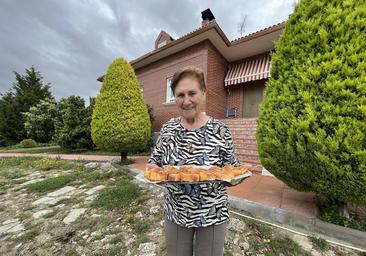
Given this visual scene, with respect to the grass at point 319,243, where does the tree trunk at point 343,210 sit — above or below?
above

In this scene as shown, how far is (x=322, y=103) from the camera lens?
2.05 m

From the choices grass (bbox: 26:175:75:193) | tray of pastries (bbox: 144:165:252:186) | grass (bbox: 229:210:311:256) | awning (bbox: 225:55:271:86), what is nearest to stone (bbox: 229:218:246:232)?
grass (bbox: 229:210:311:256)

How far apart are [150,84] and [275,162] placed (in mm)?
9252

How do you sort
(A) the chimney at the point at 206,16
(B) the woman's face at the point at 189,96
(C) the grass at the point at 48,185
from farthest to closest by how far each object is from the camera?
(A) the chimney at the point at 206,16 < (C) the grass at the point at 48,185 < (B) the woman's face at the point at 189,96

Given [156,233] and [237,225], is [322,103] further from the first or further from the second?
[156,233]

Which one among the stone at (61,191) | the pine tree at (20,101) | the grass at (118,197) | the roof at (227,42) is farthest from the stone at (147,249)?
the pine tree at (20,101)

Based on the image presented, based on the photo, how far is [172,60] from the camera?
929cm

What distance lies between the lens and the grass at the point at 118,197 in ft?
10.7

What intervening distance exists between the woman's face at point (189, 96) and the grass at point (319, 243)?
235cm

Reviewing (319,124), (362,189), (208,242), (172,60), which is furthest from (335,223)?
(172,60)

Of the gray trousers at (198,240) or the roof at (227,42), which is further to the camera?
the roof at (227,42)

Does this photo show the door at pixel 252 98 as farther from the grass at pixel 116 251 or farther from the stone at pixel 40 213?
the stone at pixel 40 213

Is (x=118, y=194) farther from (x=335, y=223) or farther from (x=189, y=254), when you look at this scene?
(x=335, y=223)

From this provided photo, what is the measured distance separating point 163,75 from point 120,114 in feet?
16.4
